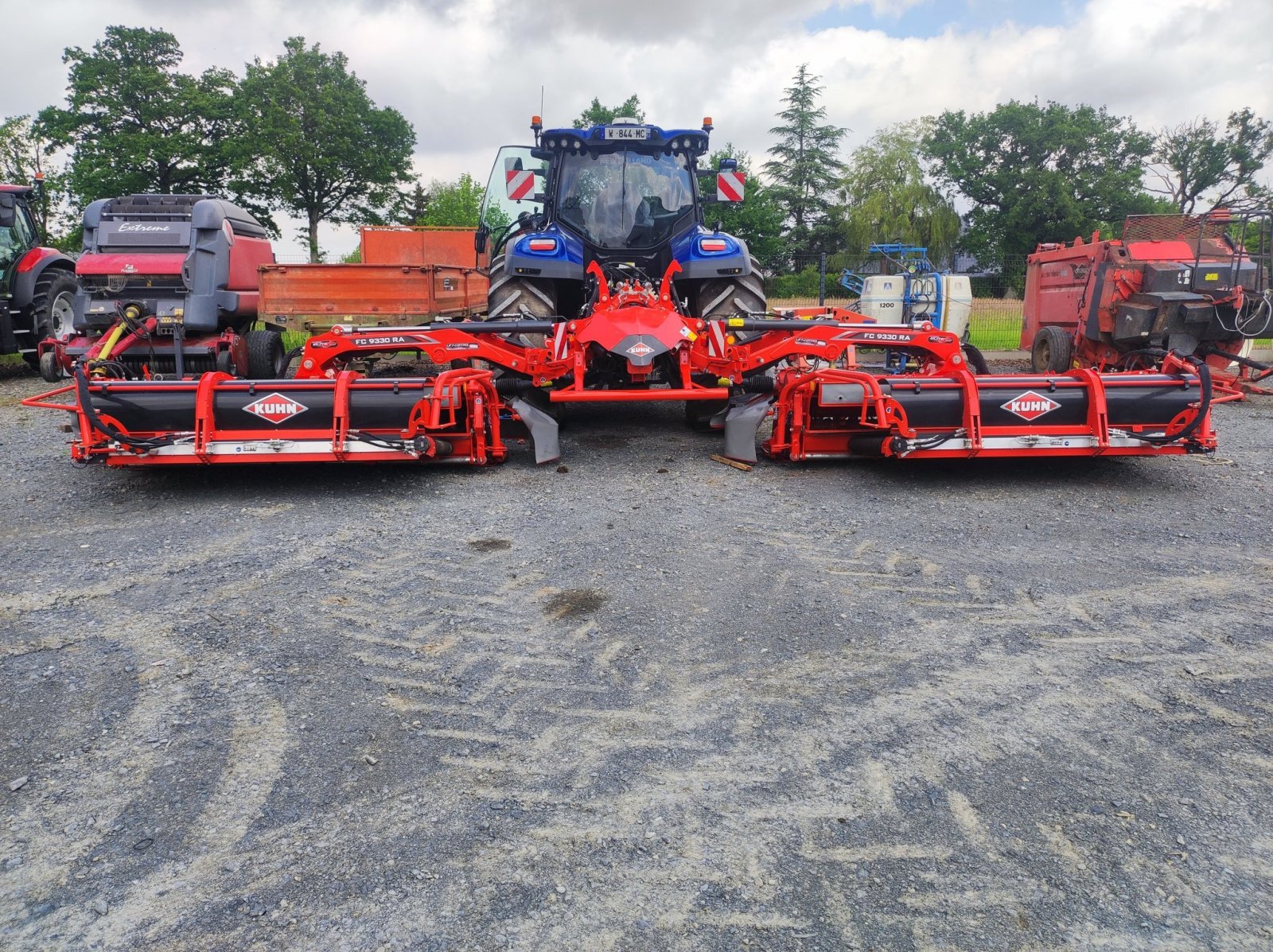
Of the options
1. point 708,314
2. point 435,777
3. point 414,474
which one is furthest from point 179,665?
point 708,314

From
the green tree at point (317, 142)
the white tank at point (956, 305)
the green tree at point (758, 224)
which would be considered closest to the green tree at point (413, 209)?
the green tree at point (317, 142)

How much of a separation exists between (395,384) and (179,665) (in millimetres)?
2754

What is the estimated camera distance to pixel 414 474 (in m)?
5.79

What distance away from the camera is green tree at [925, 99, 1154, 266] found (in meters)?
44.4

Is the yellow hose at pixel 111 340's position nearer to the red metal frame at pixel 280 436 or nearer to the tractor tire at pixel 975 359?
the red metal frame at pixel 280 436

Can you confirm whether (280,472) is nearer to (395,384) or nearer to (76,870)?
(395,384)

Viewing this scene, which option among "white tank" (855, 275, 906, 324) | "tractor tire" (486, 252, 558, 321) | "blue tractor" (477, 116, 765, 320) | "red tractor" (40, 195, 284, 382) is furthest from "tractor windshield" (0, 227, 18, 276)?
"white tank" (855, 275, 906, 324)

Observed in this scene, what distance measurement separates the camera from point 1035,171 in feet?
149

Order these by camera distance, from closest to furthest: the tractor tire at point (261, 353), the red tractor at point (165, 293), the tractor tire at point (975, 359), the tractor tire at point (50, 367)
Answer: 1. the tractor tire at point (975, 359)
2. the red tractor at point (165, 293)
3. the tractor tire at point (261, 353)
4. the tractor tire at point (50, 367)

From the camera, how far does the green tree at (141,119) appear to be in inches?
1172

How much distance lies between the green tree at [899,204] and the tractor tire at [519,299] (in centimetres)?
3552

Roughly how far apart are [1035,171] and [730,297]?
4535cm

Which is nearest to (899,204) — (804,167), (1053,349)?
(804,167)

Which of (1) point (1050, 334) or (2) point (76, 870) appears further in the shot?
(1) point (1050, 334)
